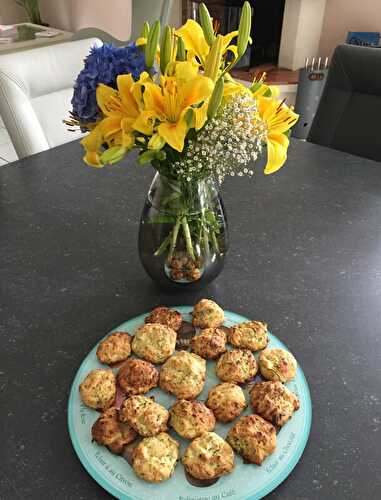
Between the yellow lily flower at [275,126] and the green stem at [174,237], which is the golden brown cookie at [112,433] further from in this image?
the yellow lily flower at [275,126]

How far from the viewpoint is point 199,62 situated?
0.63 m

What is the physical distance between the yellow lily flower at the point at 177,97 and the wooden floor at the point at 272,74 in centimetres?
251

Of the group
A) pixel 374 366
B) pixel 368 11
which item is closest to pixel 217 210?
pixel 374 366

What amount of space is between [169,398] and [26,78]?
1209 mm

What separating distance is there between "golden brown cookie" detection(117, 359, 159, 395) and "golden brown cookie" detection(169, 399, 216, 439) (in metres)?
0.05

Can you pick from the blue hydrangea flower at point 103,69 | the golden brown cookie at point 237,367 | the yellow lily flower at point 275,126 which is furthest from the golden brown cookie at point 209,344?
the blue hydrangea flower at point 103,69

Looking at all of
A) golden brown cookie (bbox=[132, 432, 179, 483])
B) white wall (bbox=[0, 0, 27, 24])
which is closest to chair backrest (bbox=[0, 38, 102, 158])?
golden brown cookie (bbox=[132, 432, 179, 483])

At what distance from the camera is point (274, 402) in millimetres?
583

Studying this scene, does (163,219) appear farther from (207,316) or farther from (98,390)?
(98,390)

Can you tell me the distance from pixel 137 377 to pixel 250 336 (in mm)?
183

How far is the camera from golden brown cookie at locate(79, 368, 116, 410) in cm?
59

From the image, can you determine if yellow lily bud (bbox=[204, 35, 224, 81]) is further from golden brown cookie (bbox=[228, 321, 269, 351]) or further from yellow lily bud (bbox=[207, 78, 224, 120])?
golden brown cookie (bbox=[228, 321, 269, 351])

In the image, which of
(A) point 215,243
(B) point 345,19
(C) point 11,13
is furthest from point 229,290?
(C) point 11,13

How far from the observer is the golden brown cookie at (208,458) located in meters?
0.52
